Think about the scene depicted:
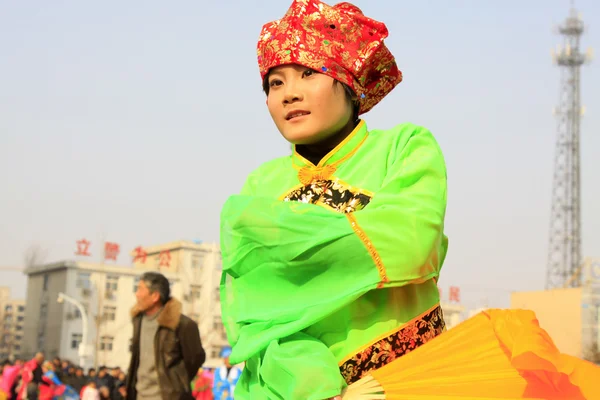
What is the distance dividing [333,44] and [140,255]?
288ft

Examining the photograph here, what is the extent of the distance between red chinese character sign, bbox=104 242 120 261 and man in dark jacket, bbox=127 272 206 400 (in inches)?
2688

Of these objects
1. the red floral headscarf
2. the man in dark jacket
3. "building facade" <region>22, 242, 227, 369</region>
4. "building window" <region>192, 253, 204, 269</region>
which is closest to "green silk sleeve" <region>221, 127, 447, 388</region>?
the red floral headscarf

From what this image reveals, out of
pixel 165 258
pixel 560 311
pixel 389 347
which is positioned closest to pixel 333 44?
pixel 389 347

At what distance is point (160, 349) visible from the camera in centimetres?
634

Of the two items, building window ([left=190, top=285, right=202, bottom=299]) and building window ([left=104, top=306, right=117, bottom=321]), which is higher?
building window ([left=190, top=285, right=202, bottom=299])

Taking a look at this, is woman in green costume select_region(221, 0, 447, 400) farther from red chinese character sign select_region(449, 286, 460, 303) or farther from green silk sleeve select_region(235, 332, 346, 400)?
red chinese character sign select_region(449, 286, 460, 303)

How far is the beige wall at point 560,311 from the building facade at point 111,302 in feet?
133

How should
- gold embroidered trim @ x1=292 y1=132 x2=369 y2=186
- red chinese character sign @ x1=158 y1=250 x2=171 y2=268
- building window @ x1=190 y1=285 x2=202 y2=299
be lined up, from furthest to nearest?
red chinese character sign @ x1=158 y1=250 x2=171 y2=268 < building window @ x1=190 y1=285 x2=202 y2=299 < gold embroidered trim @ x1=292 y1=132 x2=369 y2=186

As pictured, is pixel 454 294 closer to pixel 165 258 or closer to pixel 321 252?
pixel 165 258

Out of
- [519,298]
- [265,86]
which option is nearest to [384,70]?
[265,86]

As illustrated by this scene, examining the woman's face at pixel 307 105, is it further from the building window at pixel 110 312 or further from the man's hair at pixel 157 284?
the building window at pixel 110 312

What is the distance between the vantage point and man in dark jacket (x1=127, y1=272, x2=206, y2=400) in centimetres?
628

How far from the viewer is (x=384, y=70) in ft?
9.93

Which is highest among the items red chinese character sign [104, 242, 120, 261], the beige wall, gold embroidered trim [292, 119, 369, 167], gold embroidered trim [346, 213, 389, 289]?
red chinese character sign [104, 242, 120, 261]
